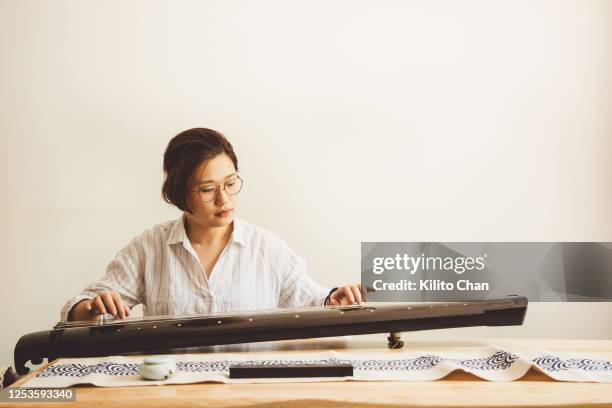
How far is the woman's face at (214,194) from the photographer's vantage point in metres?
2.24

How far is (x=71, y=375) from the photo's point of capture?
4.67 ft

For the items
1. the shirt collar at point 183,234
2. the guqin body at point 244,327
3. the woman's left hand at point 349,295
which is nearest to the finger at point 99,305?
the guqin body at point 244,327

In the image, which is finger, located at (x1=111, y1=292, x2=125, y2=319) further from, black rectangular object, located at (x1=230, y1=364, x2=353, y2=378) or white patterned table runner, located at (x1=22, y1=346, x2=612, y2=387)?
black rectangular object, located at (x1=230, y1=364, x2=353, y2=378)

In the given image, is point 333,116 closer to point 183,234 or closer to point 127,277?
point 183,234

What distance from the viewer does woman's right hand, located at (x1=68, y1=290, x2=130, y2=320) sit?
1.87m

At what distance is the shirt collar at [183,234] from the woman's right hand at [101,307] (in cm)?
43

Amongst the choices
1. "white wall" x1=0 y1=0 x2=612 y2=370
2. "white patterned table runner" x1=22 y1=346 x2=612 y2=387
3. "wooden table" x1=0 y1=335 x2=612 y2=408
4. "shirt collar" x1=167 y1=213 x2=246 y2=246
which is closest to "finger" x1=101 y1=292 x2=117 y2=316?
"white patterned table runner" x1=22 y1=346 x2=612 y2=387

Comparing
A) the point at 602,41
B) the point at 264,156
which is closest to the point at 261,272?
the point at 264,156

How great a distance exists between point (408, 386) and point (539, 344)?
62 cm

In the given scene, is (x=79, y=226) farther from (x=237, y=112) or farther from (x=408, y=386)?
→ (x=408, y=386)

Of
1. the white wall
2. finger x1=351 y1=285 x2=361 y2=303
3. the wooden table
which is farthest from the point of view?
the white wall

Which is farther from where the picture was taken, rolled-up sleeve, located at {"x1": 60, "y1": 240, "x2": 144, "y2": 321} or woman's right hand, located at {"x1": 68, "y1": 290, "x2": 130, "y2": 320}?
rolled-up sleeve, located at {"x1": 60, "y1": 240, "x2": 144, "y2": 321}

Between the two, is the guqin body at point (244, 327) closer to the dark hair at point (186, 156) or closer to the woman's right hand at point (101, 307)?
the woman's right hand at point (101, 307)

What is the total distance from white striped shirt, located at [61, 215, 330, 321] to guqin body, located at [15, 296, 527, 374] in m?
0.50
